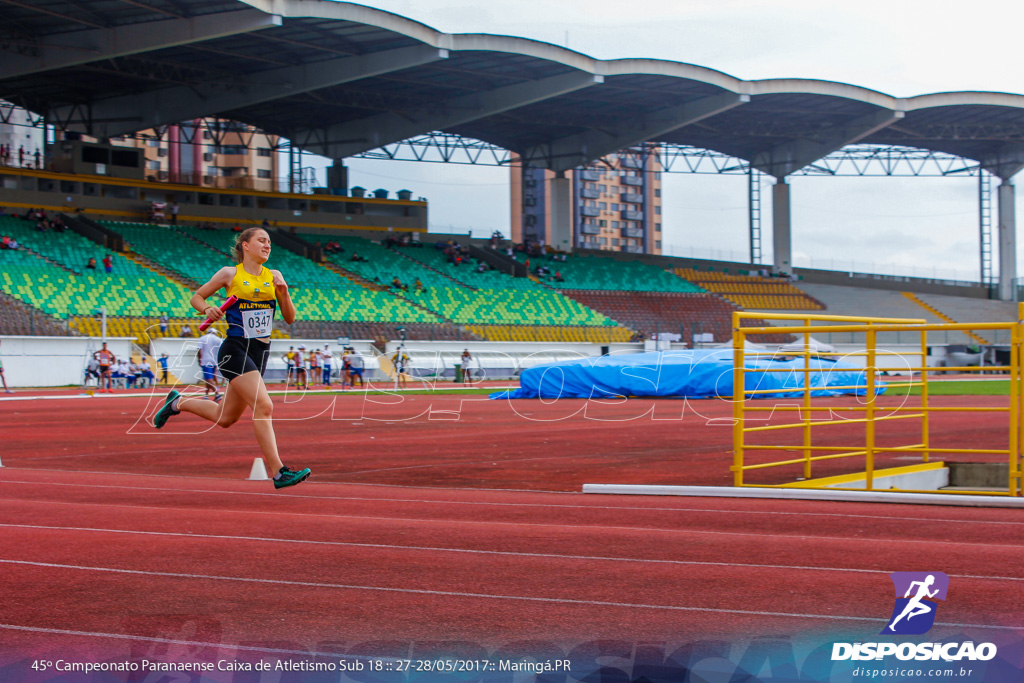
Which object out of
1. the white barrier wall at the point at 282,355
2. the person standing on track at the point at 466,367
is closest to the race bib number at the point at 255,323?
the white barrier wall at the point at 282,355

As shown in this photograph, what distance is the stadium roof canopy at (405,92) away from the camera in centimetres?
3803

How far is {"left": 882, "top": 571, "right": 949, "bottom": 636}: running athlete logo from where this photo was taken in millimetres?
4211

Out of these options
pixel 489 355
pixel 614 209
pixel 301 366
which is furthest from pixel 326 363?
pixel 614 209

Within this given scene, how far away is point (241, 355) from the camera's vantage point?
7.50 m

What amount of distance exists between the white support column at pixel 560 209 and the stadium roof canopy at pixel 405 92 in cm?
102

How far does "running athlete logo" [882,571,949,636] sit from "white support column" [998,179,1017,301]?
65414 mm

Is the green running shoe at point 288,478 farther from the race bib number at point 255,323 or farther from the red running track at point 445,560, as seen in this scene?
the race bib number at point 255,323

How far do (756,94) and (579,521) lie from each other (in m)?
45.3

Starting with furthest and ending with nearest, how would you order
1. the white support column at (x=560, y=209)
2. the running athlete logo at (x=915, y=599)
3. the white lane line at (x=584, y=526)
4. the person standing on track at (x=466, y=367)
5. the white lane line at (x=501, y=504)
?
the white support column at (x=560, y=209) < the person standing on track at (x=466, y=367) < the white lane line at (x=501, y=504) < the white lane line at (x=584, y=526) < the running athlete logo at (x=915, y=599)

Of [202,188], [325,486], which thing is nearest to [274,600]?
[325,486]

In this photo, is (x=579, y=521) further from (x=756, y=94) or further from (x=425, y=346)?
(x=756, y=94)

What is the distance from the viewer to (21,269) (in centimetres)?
3841

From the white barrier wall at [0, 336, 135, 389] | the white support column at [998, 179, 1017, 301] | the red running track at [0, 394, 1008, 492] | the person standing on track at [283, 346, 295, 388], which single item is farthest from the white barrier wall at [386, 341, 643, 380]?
the white support column at [998, 179, 1017, 301]

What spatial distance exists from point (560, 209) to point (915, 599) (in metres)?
56.2
